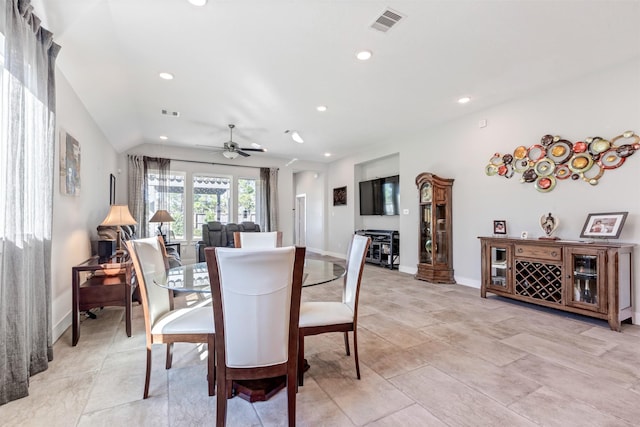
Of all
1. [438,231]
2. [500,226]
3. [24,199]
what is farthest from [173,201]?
[500,226]

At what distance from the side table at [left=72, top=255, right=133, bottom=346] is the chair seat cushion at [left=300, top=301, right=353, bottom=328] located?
1843mm

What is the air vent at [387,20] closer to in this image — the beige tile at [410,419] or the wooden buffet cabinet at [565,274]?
the beige tile at [410,419]

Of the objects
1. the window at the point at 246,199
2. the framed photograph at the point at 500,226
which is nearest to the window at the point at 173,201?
the window at the point at 246,199

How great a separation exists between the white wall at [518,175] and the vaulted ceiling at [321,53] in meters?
0.24

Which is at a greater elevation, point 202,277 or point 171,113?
point 171,113

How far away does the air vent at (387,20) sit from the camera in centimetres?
232

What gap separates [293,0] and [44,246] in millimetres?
2550

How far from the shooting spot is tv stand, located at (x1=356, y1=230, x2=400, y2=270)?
6.13 metres

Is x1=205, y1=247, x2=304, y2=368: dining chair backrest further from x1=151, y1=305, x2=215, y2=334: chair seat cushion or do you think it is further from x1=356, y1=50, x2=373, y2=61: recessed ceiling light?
x1=356, y1=50, x2=373, y2=61: recessed ceiling light

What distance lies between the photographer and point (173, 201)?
6.86 m

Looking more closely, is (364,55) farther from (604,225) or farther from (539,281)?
(539,281)

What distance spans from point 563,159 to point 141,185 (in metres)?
7.36

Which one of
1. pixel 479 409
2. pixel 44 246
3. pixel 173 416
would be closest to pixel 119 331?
pixel 44 246

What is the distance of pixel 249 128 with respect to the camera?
17.6 ft
